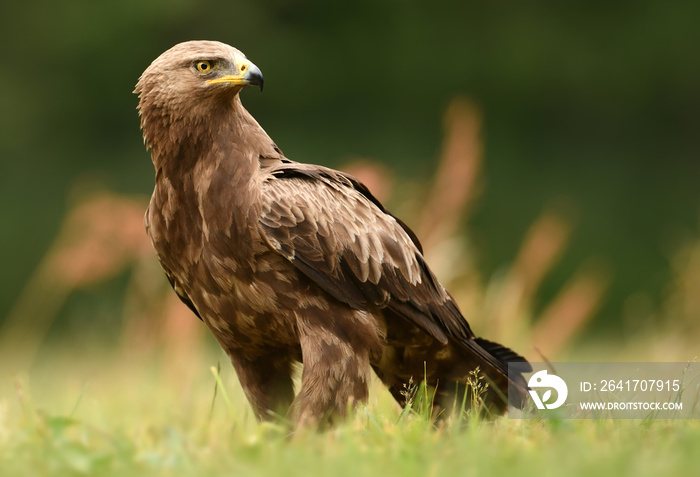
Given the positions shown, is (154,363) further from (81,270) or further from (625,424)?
(625,424)

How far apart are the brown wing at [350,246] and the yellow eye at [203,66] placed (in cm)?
45

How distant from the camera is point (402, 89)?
24.3m

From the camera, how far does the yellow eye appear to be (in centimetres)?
368

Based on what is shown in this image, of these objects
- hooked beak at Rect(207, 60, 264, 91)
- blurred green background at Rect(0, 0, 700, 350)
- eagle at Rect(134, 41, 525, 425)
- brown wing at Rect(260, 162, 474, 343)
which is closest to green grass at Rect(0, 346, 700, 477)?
eagle at Rect(134, 41, 525, 425)

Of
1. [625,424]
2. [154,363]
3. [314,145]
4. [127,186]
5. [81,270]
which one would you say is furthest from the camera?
[314,145]

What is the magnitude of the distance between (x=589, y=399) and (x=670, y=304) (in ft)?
12.2

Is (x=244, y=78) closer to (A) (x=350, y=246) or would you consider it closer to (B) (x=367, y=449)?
(A) (x=350, y=246)

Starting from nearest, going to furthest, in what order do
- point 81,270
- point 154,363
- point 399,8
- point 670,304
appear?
point 81,270
point 154,363
point 670,304
point 399,8

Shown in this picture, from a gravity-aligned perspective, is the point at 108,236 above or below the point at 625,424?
below

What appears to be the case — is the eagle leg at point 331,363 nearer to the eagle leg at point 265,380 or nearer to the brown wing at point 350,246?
the brown wing at point 350,246

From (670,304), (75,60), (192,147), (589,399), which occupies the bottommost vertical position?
(75,60)

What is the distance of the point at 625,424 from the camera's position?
129 inches

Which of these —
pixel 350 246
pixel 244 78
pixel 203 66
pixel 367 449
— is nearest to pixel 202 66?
pixel 203 66

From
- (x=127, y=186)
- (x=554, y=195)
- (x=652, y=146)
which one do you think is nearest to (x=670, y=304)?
(x=554, y=195)
